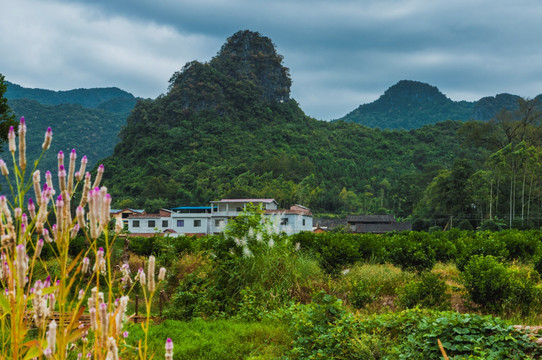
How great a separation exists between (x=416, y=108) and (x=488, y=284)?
157 metres

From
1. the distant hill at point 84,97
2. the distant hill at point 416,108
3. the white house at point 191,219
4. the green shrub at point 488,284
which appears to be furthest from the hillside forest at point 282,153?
the distant hill at point 416,108

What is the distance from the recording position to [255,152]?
72.2 metres

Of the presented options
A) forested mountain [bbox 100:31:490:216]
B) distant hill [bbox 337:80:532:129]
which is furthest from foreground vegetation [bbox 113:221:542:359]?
distant hill [bbox 337:80:532:129]

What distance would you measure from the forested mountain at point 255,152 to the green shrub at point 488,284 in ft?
161

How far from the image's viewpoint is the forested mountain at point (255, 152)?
5894cm

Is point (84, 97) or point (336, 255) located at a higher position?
point (84, 97)

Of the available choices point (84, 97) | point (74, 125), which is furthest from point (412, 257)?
point (84, 97)

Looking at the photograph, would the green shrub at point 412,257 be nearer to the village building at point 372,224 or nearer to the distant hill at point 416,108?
the village building at point 372,224

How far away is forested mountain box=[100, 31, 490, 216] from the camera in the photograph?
58.9m

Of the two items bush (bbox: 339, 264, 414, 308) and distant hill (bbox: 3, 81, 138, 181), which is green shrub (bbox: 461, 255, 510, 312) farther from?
distant hill (bbox: 3, 81, 138, 181)

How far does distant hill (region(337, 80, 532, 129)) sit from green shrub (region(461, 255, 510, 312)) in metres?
129

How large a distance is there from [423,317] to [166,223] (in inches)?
1635

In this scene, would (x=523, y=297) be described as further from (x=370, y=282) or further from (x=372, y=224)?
(x=372, y=224)

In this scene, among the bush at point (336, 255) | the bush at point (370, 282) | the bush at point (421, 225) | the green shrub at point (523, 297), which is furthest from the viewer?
the bush at point (421, 225)
